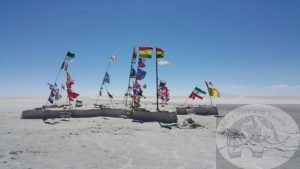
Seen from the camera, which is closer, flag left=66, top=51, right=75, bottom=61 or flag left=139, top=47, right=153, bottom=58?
flag left=139, top=47, right=153, bottom=58

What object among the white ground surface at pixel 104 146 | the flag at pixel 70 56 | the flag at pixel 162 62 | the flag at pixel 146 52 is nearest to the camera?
the white ground surface at pixel 104 146

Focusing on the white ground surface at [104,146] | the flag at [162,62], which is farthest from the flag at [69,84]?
the flag at [162,62]

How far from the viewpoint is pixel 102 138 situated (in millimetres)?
19219

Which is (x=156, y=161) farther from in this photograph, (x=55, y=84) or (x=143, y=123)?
(x=55, y=84)

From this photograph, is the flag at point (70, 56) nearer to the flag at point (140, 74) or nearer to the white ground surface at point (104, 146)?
the flag at point (140, 74)

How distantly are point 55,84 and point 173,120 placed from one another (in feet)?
37.7

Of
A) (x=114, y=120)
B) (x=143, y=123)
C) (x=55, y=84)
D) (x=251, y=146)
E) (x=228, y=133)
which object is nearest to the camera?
(x=251, y=146)

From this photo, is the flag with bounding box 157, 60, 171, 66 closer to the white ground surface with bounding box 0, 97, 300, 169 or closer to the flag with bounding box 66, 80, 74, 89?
the white ground surface with bounding box 0, 97, 300, 169

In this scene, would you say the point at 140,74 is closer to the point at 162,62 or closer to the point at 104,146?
the point at 162,62

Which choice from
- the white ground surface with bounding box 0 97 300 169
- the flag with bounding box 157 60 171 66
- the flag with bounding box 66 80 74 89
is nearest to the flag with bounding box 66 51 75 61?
the flag with bounding box 66 80 74 89

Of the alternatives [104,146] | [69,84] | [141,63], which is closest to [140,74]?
[141,63]

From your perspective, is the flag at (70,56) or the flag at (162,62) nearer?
the flag at (70,56)

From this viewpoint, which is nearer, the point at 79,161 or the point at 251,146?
the point at 79,161

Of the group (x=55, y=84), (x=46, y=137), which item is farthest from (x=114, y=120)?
(x=46, y=137)
